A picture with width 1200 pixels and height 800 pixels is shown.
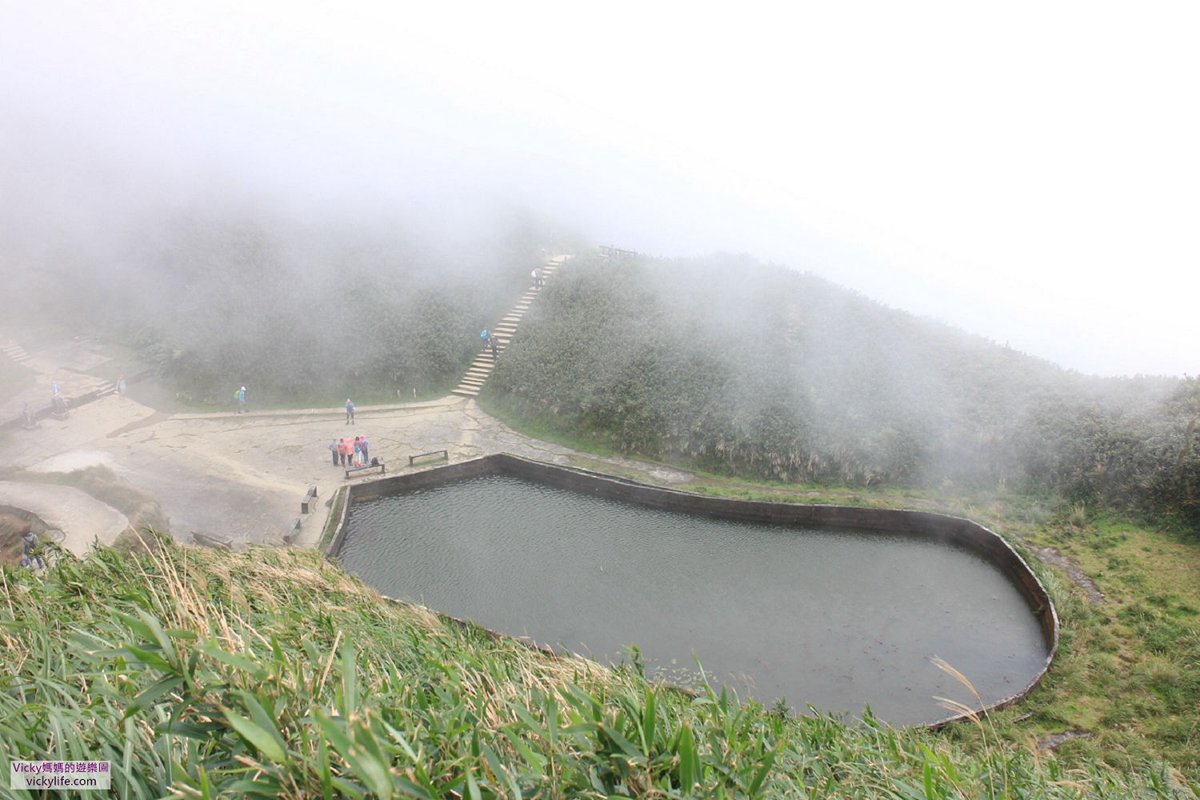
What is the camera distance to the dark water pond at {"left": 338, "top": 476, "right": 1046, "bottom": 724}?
40.7 ft

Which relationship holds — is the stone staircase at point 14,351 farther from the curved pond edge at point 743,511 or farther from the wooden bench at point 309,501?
the curved pond edge at point 743,511

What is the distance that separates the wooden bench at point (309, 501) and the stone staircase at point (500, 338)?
756cm

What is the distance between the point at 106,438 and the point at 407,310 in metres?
10.7

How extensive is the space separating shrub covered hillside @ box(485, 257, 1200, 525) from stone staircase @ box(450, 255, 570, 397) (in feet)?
2.81

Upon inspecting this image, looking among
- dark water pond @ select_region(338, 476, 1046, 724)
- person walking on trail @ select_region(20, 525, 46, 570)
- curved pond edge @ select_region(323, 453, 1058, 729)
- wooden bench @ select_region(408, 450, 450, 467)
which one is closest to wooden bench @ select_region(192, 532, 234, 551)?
curved pond edge @ select_region(323, 453, 1058, 729)

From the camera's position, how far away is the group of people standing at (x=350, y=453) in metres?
19.3

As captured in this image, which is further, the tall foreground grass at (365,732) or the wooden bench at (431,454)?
the wooden bench at (431,454)

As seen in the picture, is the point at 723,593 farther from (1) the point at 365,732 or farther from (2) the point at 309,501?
(1) the point at 365,732

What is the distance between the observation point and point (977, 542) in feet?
52.6

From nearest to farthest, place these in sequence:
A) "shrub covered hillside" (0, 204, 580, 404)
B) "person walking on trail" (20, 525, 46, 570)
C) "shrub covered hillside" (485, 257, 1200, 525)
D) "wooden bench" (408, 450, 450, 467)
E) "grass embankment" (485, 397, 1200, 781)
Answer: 1. "grass embankment" (485, 397, 1200, 781)
2. "person walking on trail" (20, 525, 46, 570)
3. "shrub covered hillside" (485, 257, 1200, 525)
4. "wooden bench" (408, 450, 450, 467)
5. "shrub covered hillside" (0, 204, 580, 404)

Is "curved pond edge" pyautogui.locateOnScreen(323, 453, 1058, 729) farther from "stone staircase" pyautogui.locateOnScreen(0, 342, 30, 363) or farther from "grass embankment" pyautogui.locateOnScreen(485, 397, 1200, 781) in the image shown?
"stone staircase" pyautogui.locateOnScreen(0, 342, 30, 363)

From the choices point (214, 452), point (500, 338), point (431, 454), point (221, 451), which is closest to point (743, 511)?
point (431, 454)

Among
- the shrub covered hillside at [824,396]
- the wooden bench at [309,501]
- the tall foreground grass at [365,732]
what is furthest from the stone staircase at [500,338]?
the tall foreground grass at [365,732]

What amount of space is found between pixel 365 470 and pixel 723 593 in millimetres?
10445
